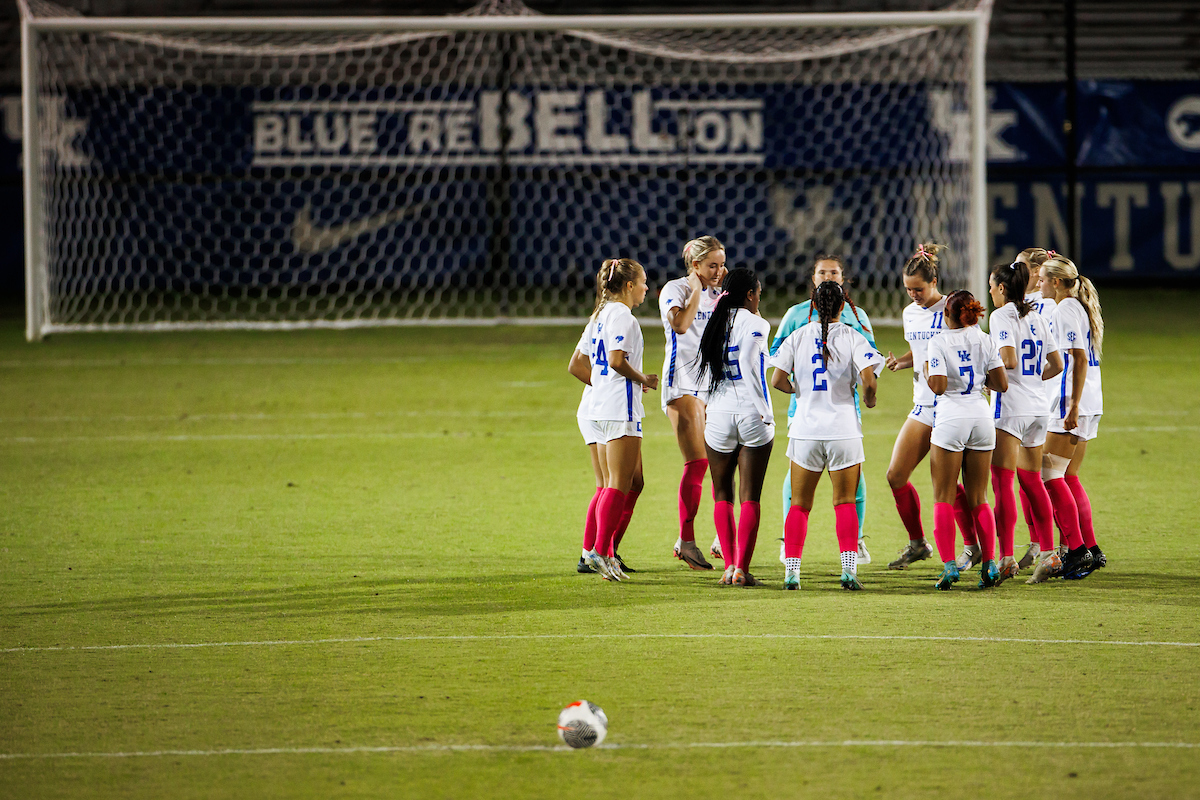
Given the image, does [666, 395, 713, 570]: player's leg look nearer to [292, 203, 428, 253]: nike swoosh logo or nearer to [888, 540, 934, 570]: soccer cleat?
[888, 540, 934, 570]: soccer cleat

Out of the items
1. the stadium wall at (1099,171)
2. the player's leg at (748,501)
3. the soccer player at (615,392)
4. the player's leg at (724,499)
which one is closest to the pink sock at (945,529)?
the player's leg at (748,501)

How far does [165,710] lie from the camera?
441 centimetres

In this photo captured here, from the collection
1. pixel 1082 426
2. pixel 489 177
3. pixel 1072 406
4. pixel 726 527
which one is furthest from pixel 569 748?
pixel 489 177

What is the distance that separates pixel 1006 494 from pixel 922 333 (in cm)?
79

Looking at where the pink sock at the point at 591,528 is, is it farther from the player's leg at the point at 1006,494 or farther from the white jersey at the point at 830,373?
the player's leg at the point at 1006,494

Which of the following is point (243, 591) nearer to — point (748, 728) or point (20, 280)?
Answer: point (748, 728)

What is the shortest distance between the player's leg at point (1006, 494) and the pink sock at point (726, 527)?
3.80ft

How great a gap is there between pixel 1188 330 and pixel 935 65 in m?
6.49

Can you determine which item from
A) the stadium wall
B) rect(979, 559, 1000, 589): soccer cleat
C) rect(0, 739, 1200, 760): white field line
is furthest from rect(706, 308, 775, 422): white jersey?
the stadium wall

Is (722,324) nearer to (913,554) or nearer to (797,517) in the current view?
(797,517)

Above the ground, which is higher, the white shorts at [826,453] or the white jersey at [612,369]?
the white jersey at [612,369]

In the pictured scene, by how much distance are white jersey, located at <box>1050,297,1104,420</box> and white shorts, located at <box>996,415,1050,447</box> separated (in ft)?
0.62

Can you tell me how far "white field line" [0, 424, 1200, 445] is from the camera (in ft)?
33.2

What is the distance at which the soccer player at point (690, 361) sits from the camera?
20.4 feet
